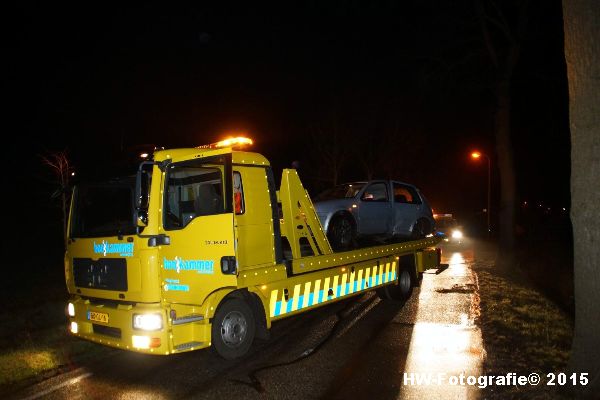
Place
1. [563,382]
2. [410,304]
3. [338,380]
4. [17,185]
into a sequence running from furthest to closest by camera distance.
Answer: [17,185]
[410,304]
[338,380]
[563,382]

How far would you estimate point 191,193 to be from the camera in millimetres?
6289

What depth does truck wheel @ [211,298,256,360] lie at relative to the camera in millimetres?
6059

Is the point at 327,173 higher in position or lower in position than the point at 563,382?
higher

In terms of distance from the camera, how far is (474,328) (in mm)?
7848

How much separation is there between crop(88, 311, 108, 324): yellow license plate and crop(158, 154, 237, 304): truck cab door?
34.6 inches

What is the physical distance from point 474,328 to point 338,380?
3.27 metres

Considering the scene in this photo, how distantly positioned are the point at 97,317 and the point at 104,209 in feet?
4.38

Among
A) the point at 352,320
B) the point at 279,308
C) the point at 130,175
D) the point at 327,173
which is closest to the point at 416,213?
the point at 352,320

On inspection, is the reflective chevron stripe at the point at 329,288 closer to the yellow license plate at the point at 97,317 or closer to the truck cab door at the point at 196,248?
the truck cab door at the point at 196,248

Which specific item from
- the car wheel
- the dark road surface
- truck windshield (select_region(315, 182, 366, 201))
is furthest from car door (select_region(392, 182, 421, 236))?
the dark road surface

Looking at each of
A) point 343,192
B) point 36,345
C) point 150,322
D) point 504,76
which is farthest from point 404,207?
point 36,345

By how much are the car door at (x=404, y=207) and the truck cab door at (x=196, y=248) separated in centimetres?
554

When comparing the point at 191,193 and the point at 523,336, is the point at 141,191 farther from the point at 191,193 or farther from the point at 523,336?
the point at 523,336

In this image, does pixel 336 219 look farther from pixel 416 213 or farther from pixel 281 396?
pixel 281 396
